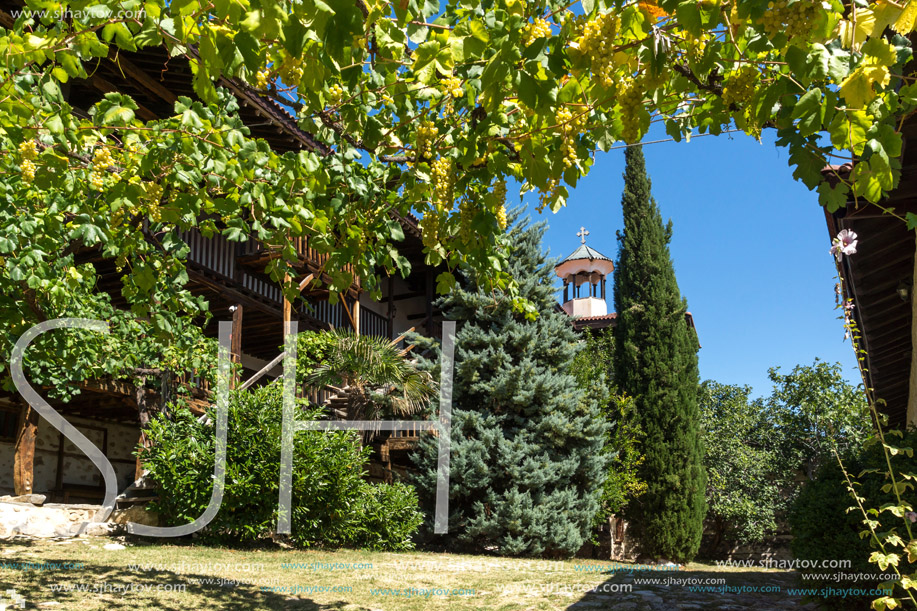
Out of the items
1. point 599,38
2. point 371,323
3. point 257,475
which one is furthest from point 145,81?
point 599,38

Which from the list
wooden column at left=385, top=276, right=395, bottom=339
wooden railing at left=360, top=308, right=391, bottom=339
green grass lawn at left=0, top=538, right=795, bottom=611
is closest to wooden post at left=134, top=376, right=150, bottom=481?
green grass lawn at left=0, top=538, right=795, bottom=611

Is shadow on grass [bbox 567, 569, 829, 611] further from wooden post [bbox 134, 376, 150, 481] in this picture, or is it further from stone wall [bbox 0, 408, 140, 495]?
stone wall [bbox 0, 408, 140, 495]

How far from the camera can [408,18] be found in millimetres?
2459

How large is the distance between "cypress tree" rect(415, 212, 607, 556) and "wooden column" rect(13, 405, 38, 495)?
5.57m

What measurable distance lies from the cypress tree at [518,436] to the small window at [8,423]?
6.85 metres

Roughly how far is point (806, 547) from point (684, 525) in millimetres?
9729

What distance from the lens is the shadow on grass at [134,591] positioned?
16.8 ft

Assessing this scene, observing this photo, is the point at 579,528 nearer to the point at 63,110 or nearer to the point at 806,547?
the point at 806,547

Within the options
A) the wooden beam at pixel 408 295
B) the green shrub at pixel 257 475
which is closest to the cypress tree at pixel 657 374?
the wooden beam at pixel 408 295

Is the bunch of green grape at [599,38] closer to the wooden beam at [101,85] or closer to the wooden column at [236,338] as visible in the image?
the wooden beam at [101,85]

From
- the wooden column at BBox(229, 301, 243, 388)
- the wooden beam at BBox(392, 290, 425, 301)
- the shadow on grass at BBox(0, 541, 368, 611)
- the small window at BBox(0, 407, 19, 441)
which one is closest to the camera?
the shadow on grass at BBox(0, 541, 368, 611)

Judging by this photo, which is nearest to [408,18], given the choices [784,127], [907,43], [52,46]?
[784,127]

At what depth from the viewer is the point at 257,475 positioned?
8.56 metres

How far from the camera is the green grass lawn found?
215 inches
